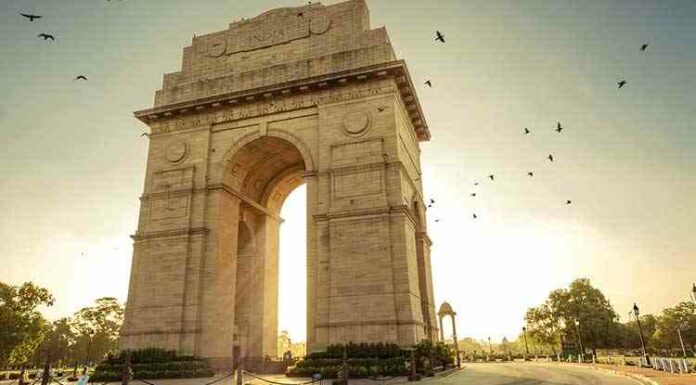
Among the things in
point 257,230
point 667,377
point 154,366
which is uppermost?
point 257,230

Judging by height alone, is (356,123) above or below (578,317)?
above

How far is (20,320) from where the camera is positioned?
138ft

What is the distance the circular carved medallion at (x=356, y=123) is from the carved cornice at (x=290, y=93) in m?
1.73

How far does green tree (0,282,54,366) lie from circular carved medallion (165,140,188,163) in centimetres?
2858

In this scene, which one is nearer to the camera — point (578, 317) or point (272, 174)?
point (272, 174)

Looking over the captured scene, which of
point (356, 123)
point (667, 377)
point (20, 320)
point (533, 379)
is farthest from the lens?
point (20, 320)

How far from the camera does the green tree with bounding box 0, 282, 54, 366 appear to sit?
41188 mm

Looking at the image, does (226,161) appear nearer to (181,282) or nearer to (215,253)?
(215,253)

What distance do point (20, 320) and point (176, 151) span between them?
2978cm

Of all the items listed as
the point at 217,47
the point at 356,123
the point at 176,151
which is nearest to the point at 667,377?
the point at 356,123

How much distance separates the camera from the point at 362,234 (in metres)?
21.2

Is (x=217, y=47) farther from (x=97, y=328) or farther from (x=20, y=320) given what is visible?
(x=97, y=328)

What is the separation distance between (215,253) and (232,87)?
9659 mm

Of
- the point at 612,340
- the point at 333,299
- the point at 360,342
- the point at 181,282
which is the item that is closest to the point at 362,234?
the point at 333,299
